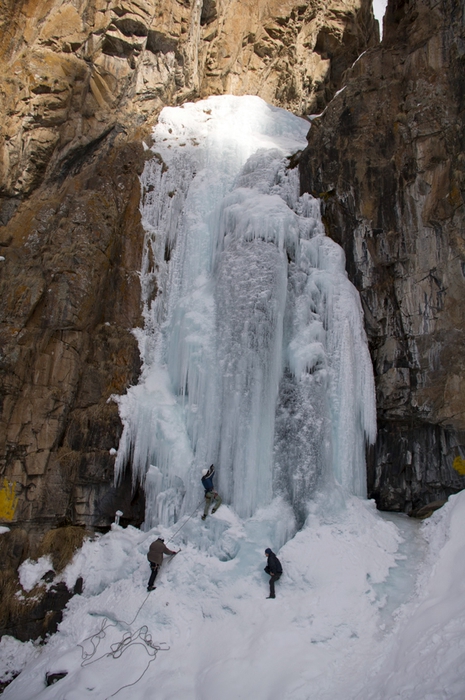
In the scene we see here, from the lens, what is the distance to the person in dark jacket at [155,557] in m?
8.31

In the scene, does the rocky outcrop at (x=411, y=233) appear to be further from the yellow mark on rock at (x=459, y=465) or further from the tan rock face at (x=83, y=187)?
the tan rock face at (x=83, y=187)

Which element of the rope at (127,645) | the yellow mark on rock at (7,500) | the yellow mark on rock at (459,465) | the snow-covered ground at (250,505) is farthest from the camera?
the yellow mark on rock at (459,465)

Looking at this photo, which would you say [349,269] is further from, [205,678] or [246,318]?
[205,678]

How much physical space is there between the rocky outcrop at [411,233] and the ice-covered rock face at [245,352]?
0.67 meters

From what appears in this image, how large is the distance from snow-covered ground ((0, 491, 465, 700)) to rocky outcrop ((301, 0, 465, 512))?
70.7 inches

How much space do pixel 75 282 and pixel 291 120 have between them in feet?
32.0

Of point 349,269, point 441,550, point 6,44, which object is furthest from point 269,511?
point 6,44

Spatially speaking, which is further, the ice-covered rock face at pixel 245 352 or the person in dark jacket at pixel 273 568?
the ice-covered rock face at pixel 245 352

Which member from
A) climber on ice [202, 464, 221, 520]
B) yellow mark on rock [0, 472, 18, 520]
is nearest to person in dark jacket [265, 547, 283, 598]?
climber on ice [202, 464, 221, 520]

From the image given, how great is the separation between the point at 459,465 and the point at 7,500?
9.03 m

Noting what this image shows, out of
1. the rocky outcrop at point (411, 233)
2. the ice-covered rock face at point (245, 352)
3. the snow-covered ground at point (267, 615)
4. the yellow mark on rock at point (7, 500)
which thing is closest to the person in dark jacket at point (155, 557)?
the snow-covered ground at point (267, 615)

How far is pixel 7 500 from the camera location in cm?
986

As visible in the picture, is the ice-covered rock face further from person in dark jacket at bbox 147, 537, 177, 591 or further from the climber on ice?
person in dark jacket at bbox 147, 537, 177, 591

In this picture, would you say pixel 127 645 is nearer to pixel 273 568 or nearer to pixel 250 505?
pixel 273 568
